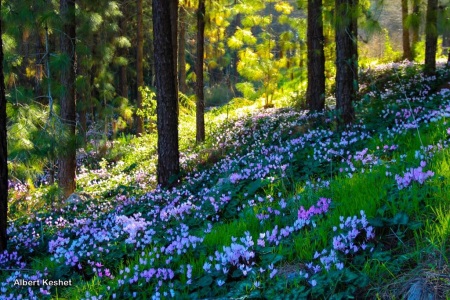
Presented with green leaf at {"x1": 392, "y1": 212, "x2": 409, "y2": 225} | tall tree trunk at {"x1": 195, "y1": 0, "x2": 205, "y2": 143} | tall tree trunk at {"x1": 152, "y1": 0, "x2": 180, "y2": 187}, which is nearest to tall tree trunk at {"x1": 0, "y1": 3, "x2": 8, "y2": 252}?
tall tree trunk at {"x1": 152, "y1": 0, "x2": 180, "y2": 187}

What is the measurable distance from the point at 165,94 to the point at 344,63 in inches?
162

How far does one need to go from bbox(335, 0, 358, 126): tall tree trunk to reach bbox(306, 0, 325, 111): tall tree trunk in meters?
→ 3.98

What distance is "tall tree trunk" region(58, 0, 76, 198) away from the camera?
1117 cm

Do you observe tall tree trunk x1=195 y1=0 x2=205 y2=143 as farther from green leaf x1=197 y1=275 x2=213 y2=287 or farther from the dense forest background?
green leaf x1=197 y1=275 x2=213 y2=287

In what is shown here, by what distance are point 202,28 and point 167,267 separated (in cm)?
1216

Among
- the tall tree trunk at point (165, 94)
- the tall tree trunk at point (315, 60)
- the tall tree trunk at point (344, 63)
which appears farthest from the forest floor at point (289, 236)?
the tall tree trunk at point (315, 60)

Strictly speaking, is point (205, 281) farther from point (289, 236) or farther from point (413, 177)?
point (413, 177)

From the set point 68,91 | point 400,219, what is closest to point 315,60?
point 68,91

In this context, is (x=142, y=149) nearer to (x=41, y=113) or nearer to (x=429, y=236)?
(x=41, y=113)

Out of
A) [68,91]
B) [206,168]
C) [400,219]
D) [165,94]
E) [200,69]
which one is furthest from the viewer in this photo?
[200,69]

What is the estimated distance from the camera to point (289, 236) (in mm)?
4223

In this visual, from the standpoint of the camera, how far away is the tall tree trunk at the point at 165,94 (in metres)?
9.39

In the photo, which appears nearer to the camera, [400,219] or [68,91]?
[400,219]

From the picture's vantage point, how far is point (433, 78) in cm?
1293
